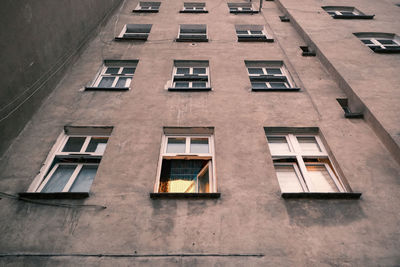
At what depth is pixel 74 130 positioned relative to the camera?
528 centimetres

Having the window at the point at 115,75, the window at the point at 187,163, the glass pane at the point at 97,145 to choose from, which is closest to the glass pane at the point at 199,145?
the window at the point at 187,163

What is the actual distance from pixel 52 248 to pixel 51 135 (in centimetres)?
262

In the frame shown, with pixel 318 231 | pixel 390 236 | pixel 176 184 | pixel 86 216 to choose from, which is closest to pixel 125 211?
pixel 86 216

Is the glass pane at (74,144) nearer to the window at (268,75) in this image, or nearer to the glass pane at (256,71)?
the window at (268,75)

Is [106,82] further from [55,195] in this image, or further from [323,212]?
[323,212]

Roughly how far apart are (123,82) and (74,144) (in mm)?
2618

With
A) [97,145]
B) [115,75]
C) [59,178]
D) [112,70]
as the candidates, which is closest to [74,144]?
[97,145]

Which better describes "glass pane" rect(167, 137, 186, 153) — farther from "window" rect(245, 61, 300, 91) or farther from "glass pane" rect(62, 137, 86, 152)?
"window" rect(245, 61, 300, 91)

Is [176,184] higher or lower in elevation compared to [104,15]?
lower

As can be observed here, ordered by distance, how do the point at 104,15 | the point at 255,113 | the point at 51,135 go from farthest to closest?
the point at 104,15
the point at 255,113
the point at 51,135

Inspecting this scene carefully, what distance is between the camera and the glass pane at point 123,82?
676 cm

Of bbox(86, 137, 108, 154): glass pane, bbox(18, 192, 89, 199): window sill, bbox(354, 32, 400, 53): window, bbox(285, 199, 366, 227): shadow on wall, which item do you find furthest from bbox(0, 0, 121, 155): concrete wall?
bbox(354, 32, 400, 53): window

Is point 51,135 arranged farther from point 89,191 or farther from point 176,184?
point 176,184

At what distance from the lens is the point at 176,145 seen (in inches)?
204
